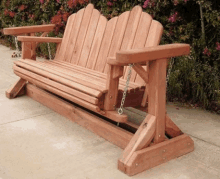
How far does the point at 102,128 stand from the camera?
3064mm

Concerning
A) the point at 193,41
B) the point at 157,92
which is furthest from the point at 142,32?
the point at 193,41

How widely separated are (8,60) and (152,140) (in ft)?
14.3

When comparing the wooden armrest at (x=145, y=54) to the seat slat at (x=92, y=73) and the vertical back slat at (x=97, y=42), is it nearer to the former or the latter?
the seat slat at (x=92, y=73)

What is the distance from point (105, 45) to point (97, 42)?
0.45ft

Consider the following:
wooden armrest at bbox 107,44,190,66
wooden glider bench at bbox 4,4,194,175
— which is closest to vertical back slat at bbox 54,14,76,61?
wooden glider bench at bbox 4,4,194,175

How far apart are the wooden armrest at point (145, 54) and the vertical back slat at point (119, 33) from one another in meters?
0.80

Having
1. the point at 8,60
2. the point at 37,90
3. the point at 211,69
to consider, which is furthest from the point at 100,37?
the point at 8,60

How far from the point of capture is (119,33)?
11.1ft

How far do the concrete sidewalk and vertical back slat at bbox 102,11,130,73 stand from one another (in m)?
0.73

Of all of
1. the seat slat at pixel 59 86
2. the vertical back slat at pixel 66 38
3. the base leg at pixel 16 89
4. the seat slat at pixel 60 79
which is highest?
the vertical back slat at pixel 66 38

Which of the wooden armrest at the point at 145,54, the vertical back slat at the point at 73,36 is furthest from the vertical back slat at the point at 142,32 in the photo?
the vertical back slat at the point at 73,36

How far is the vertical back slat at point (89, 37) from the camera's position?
12.2ft

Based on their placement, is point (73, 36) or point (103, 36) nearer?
point (103, 36)

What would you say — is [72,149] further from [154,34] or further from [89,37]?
[89,37]
